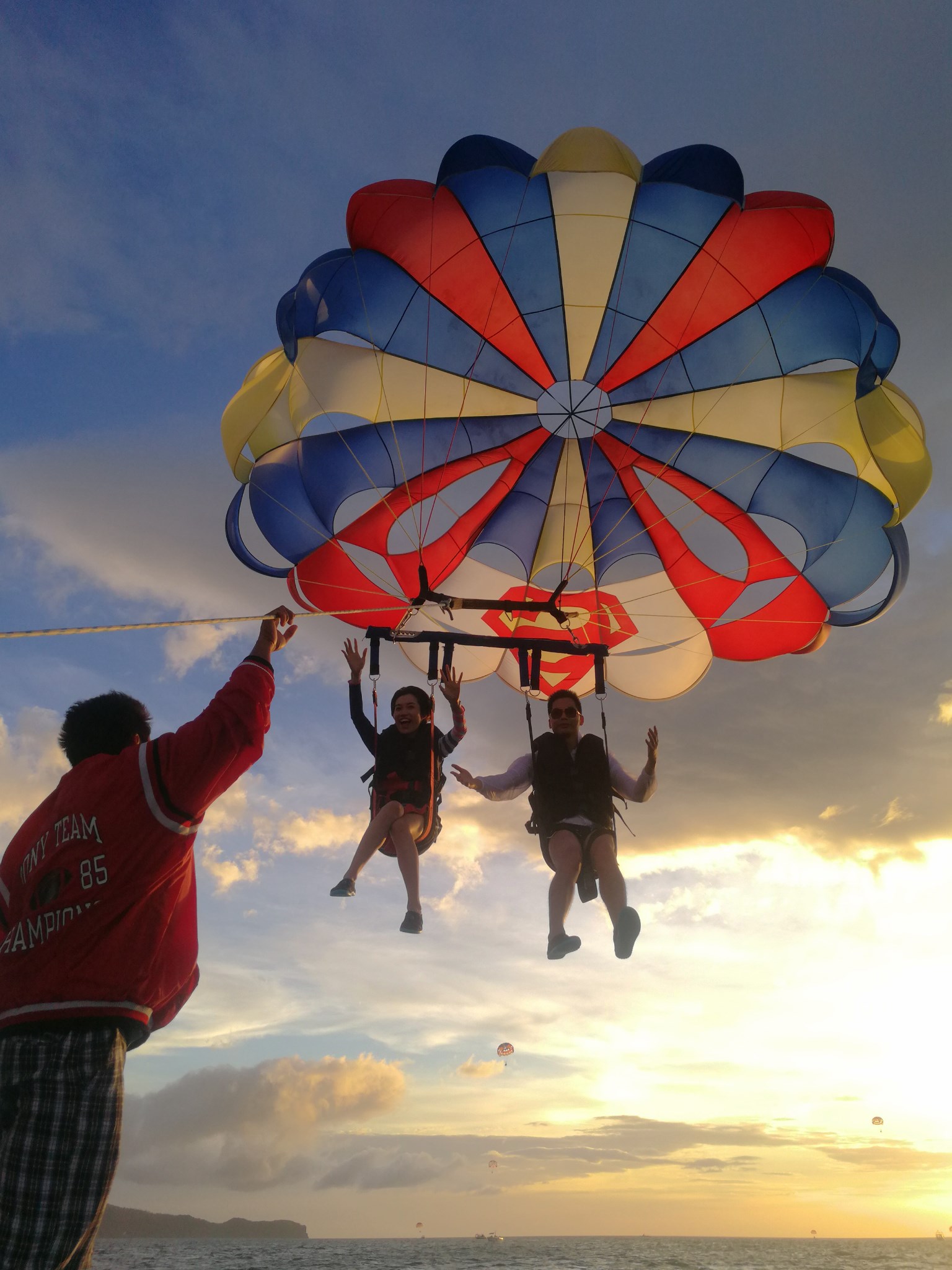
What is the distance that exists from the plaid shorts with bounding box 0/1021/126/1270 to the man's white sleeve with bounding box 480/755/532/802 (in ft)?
12.8

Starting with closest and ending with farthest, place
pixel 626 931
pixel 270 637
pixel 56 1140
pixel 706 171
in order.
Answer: pixel 56 1140, pixel 270 637, pixel 626 931, pixel 706 171

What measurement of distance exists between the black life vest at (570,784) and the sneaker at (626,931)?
546 mm

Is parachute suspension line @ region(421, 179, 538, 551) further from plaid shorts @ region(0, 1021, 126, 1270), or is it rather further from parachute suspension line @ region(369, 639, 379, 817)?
plaid shorts @ region(0, 1021, 126, 1270)

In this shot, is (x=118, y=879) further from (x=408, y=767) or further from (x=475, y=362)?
(x=475, y=362)

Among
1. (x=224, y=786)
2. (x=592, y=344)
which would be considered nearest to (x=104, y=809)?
(x=224, y=786)

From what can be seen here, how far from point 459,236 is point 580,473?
2073 millimetres

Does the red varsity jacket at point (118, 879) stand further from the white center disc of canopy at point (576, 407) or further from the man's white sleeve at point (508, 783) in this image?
the white center disc of canopy at point (576, 407)

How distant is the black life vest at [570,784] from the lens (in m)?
5.67

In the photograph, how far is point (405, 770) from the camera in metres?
5.88

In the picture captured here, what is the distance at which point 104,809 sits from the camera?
2.24 m

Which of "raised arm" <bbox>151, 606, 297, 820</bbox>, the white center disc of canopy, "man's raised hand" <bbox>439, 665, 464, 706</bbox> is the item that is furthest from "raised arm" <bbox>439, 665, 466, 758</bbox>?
"raised arm" <bbox>151, 606, 297, 820</bbox>

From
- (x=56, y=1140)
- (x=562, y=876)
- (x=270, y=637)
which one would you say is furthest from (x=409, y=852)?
(x=56, y=1140)

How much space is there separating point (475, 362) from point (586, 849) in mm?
3593

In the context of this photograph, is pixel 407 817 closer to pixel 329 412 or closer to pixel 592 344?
pixel 329 412
